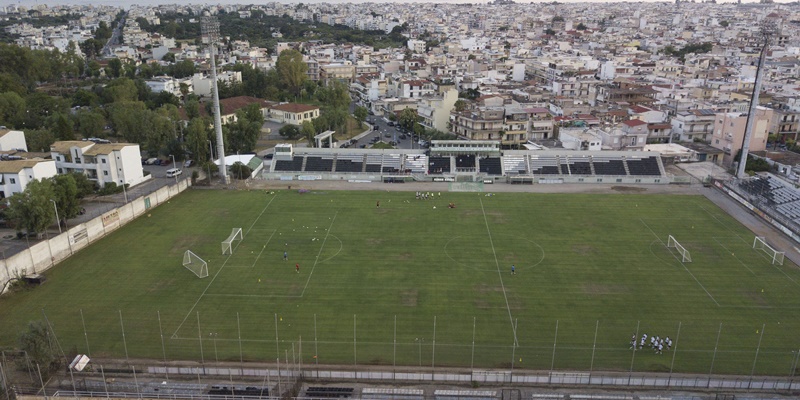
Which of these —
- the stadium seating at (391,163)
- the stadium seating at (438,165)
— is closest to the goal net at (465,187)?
the stadium seating at (438,165)

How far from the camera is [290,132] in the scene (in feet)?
235

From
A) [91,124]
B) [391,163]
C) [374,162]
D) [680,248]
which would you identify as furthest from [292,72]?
[680,248]

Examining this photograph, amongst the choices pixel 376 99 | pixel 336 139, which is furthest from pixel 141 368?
pixel 376 99

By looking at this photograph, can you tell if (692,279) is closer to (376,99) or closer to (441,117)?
(441,117)

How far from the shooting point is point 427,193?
4947cm

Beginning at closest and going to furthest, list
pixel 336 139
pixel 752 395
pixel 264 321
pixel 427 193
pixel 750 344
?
pixel 752 395 < pixel 750 344 < pixel 264 321 < pixel 427 193 < pixel 336 139

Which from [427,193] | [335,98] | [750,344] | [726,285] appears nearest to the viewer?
[750,344]

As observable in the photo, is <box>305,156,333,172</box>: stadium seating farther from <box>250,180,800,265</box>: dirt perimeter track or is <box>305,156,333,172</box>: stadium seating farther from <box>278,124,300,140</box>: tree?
<box>278,124,300,140</box>: tree

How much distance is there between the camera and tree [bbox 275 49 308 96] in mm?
97438

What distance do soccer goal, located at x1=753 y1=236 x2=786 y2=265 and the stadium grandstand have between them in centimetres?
1531

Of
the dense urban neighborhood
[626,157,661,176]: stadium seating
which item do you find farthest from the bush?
[626,157,661,176]: stadium seating

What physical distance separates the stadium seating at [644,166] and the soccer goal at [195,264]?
133 feet

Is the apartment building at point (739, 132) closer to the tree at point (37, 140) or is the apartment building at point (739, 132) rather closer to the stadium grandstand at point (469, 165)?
the stadium grandstand at point (469, 165)

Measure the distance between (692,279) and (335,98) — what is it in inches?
2225
